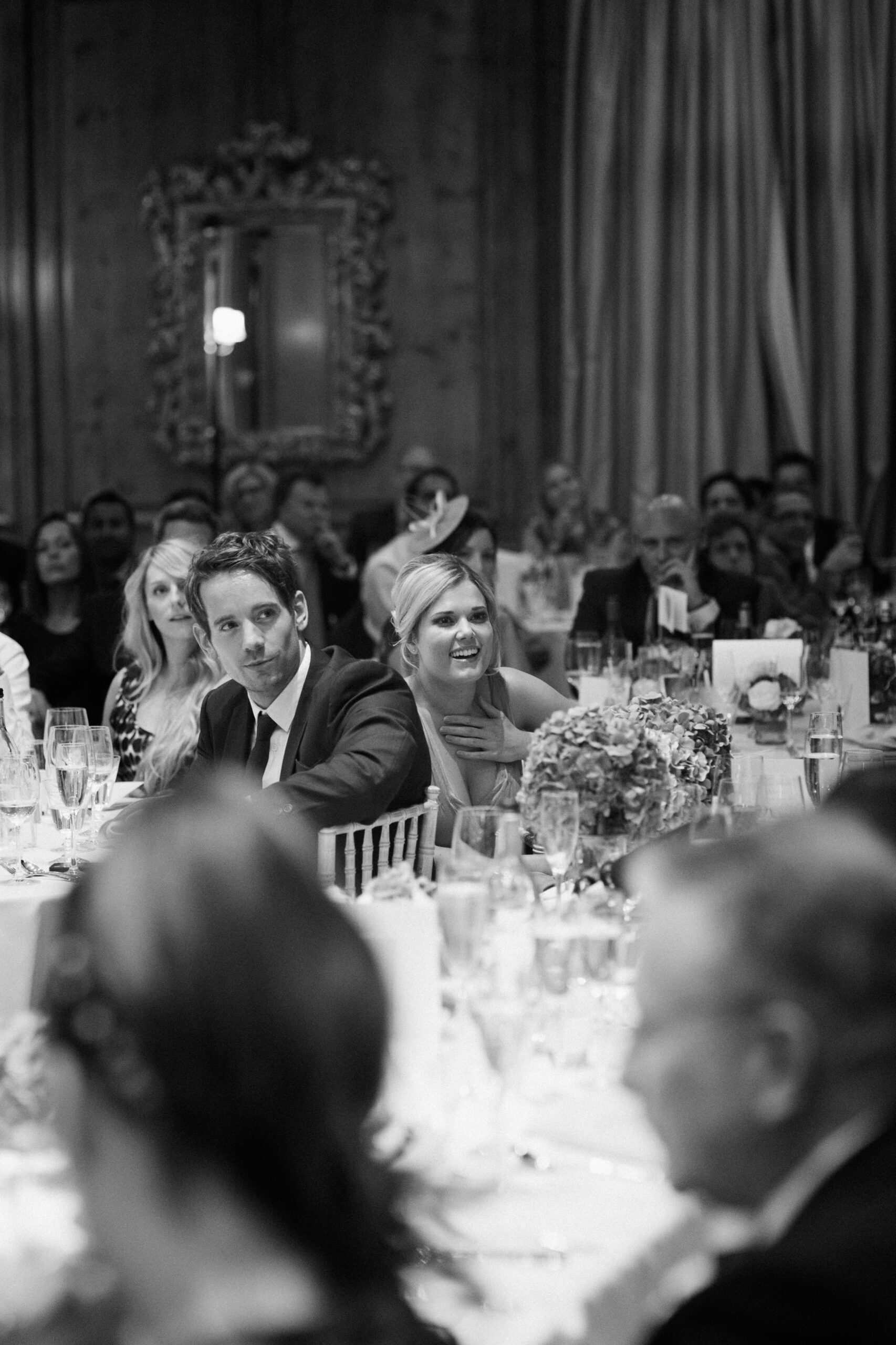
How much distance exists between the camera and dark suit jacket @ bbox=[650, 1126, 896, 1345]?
1.05 m

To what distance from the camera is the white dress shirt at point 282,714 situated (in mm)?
3264

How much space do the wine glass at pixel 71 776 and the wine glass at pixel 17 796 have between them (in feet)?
0.16

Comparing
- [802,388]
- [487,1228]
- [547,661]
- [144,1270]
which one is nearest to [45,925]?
[487,1228]

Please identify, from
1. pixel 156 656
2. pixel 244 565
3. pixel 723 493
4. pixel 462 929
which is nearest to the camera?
pixel 462 929

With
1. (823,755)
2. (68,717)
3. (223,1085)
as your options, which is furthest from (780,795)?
(68,717)

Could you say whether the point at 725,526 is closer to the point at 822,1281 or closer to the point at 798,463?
the point at 798,463

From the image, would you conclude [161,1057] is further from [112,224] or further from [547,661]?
[112,224]

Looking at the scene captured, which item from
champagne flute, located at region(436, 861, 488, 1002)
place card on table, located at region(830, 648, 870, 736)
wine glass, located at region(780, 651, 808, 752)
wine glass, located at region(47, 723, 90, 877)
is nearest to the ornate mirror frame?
place card on table, located at region(830, 648, 870, 736)

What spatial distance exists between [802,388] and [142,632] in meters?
5.58

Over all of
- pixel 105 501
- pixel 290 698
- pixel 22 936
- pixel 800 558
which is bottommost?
pixel 22 936

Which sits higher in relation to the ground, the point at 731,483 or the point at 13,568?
the point at 731,483

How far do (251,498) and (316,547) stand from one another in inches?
16.3

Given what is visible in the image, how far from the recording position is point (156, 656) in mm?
4508

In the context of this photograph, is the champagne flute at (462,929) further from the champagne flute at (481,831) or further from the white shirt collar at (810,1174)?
the white shirt collar at (810,1174)
